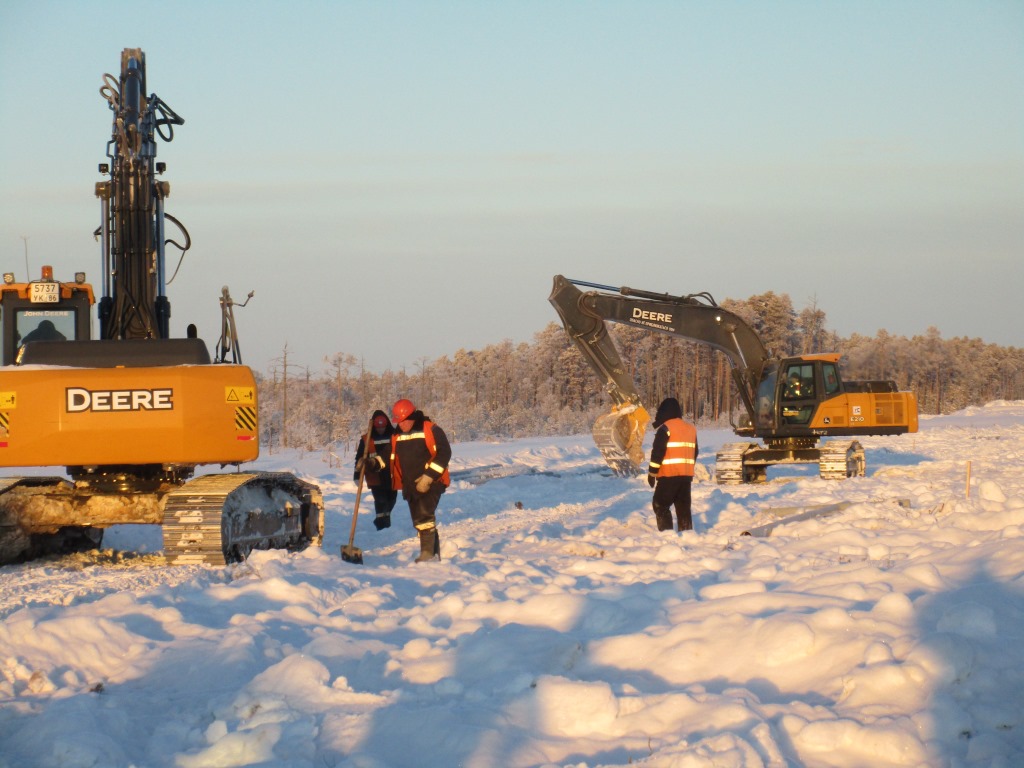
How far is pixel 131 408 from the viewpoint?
10.6m

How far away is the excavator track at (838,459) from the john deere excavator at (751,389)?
0.04m

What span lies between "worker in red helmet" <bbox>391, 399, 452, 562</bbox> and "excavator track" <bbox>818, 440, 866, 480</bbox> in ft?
38.3

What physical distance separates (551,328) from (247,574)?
286ft

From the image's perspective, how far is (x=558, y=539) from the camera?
44.1 feet

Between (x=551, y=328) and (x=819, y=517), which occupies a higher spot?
Result: (x=551, y=328)

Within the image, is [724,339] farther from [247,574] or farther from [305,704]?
[305,704]

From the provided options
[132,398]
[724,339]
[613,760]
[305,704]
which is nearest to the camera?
[613,760]

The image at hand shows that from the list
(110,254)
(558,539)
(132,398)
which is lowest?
(558,539)

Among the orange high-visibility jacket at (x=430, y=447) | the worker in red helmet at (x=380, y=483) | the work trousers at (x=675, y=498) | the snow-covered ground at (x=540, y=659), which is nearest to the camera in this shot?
the snow-covered ground at (x=540, y=659)

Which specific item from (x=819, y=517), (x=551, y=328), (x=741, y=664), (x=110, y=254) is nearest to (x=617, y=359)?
(x=819, y=517)

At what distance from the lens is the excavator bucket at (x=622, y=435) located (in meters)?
21.4

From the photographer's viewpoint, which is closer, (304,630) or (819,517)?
(304,630)

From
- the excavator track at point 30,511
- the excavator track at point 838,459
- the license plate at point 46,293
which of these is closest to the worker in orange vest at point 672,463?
the excavator track at point 30,511

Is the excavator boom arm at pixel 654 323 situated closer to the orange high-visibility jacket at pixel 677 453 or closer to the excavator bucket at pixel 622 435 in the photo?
the excavator bucket at pixel 622 435
